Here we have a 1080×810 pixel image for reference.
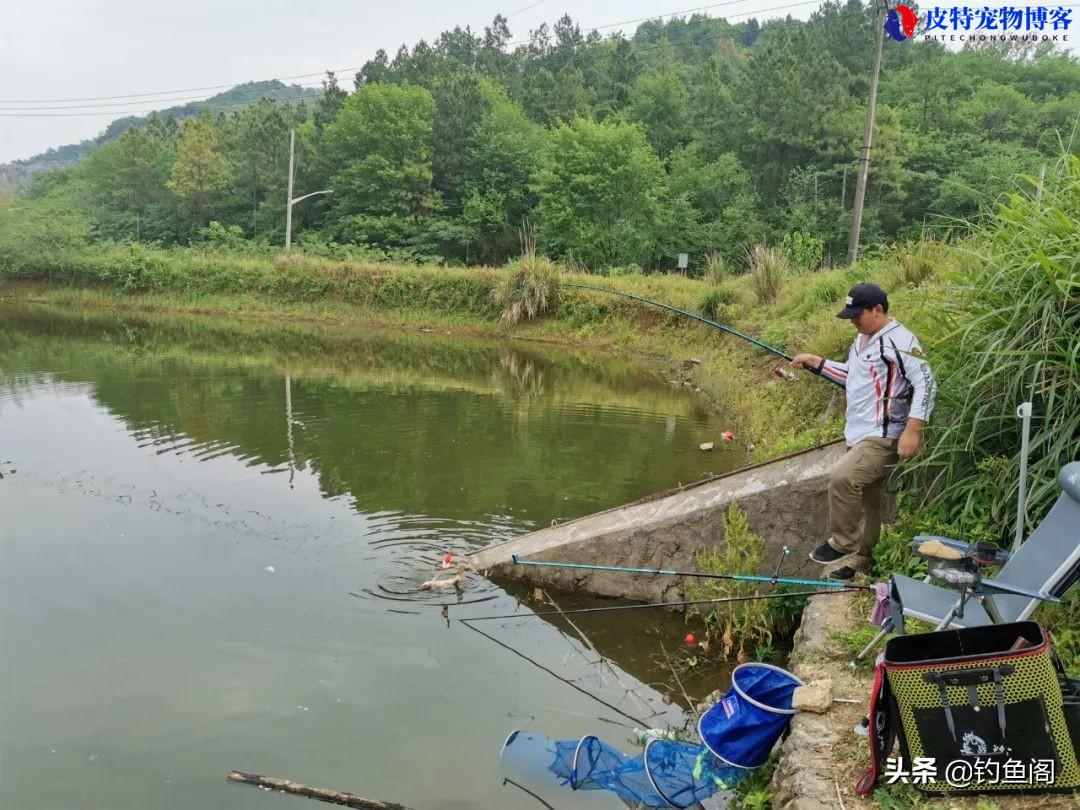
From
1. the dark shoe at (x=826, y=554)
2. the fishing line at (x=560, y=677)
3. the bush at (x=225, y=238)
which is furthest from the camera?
the bush at (x=225, y=238)

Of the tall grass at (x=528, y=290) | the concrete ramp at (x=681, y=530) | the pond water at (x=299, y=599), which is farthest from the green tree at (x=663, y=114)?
the concrete ramp at (x=681, y=530)

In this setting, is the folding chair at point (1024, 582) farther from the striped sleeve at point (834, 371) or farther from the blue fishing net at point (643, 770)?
the striped sleeve at point (834, 371)

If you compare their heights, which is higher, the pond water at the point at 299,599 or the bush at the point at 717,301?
the bush at the point at 717,301

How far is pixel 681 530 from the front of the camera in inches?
231

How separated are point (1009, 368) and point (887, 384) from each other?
0.65 meters

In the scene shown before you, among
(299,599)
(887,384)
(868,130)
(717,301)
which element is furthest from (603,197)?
(887,384)

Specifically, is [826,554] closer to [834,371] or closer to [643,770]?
[834,371]

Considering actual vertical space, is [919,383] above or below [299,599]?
above

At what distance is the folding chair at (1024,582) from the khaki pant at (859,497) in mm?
1262

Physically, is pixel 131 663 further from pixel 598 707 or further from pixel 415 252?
pixel 415 252

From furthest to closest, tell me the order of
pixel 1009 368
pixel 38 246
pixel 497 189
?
pixel 497 189 < pixel 38 246 < pixel 1009 368

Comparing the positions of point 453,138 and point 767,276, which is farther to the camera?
point 453,138

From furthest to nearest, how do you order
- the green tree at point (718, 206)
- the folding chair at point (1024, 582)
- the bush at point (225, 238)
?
the bush at point (225, 238)
the green tree at point (718, 206)
the folding chair at point (1024, 582)

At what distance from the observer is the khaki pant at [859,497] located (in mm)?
4844
